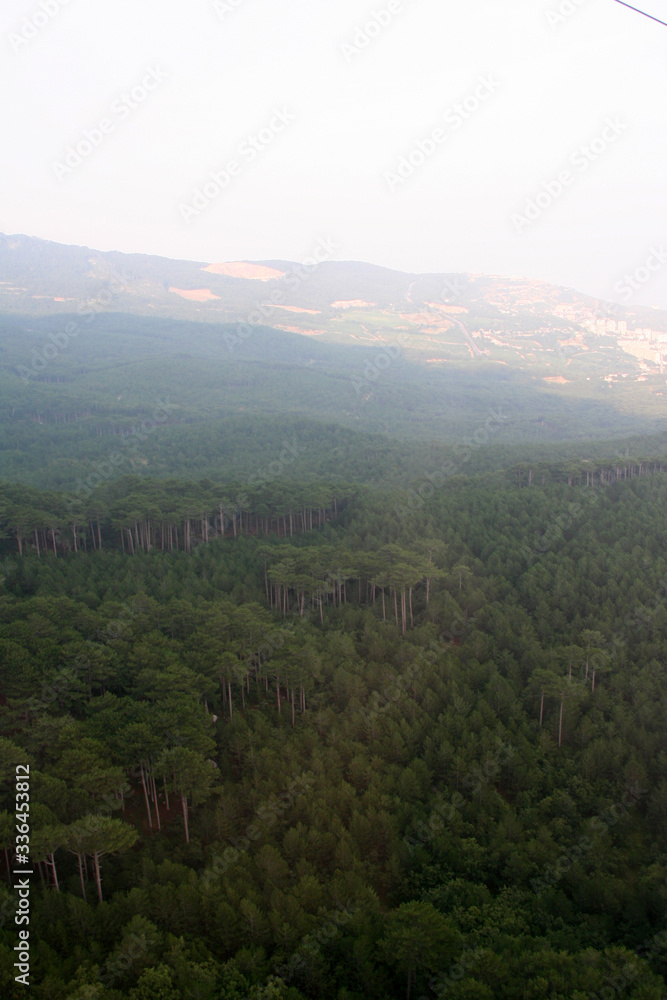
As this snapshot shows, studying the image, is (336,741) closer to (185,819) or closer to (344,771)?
(344,771)

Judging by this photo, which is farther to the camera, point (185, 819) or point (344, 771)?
point (344, 771)

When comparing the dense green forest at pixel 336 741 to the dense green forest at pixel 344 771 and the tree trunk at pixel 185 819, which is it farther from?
the tree trunk at pixel 185 819

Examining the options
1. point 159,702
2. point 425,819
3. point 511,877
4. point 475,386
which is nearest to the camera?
point 511,877

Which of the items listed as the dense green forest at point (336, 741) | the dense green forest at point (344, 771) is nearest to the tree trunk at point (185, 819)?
the dense green forest at point (344, 771)

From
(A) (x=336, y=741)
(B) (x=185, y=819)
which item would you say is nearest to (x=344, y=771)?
(A) (x=336, y=741)

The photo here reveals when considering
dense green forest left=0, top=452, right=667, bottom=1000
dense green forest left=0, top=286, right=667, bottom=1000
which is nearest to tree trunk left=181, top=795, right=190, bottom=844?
dense green forest left=0, top=452, right=667, bottom=1000

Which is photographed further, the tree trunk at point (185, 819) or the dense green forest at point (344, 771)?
the tree trunk at point (185, 819)

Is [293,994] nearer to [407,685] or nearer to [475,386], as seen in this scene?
[407,685]

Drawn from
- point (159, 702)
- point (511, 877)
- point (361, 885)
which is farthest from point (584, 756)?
point (159, 702)
